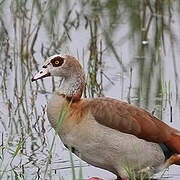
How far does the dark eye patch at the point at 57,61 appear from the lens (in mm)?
7473

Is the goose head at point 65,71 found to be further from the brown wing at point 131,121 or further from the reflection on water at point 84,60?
the reflection on water at point 84,60

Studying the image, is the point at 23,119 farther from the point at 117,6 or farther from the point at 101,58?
the point at 117,6

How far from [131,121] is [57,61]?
0.71 m

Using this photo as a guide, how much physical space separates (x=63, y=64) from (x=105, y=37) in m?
3.72

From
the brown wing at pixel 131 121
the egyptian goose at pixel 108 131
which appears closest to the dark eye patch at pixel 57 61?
the egyptian goose at pixel 108 131

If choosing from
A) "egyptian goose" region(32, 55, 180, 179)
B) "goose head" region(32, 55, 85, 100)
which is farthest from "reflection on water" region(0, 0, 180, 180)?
"goose head" region(32, 55, 85, 100)

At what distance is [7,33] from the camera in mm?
10336

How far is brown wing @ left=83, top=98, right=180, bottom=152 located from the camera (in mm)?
7215

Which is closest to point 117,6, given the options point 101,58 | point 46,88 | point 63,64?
point 101,58

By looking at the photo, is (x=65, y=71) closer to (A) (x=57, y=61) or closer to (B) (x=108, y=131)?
(A) (x=57, y=61)

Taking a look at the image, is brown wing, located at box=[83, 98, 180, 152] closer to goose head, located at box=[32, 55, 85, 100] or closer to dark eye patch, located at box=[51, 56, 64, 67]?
goose head, located at box=[32, 55, 85, 100]

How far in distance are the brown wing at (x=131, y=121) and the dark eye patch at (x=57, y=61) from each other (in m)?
0.37

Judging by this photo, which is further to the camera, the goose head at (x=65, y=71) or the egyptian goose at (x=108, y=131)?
the goose head at (x=65, y=71)

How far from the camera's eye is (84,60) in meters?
10.4
